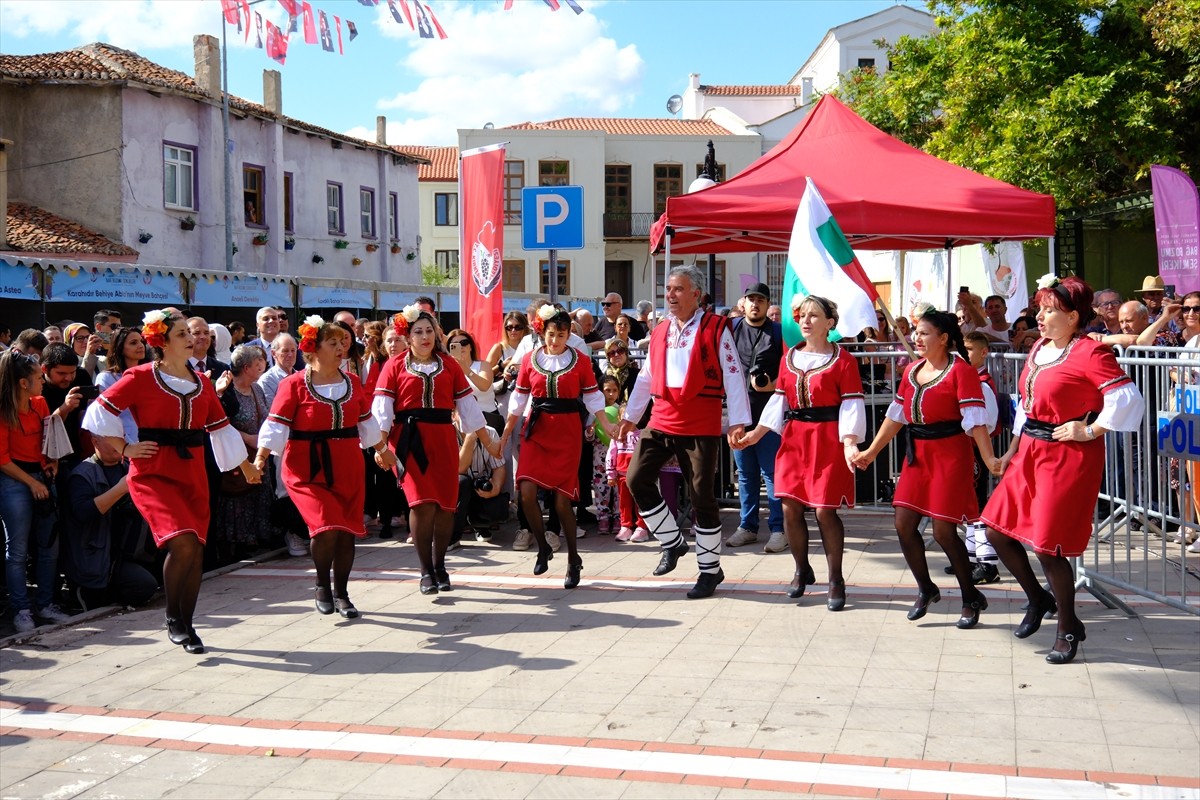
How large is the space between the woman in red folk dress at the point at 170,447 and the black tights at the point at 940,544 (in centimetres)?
A: 385

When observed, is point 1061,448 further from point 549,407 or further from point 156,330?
point 156,330

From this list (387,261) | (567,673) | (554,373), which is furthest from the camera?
(387,261)

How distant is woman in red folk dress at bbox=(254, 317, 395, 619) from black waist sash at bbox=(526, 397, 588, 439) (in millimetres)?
1262

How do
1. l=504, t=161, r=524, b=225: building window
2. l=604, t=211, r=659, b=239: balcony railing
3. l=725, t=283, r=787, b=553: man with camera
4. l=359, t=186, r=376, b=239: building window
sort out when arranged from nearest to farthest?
l=725, t=283, r=787, b=553: man with camera, l=359, t=186, r=376, b=239: building window, l=504, t=161, r=524, b=225: building window, l=604, t=211, r=659, b=239: balcony railing

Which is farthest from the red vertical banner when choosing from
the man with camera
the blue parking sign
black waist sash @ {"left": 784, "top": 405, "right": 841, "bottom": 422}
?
black waist sash @ {"left": 784, "top": 405, "right": 841, "bottom": 422}

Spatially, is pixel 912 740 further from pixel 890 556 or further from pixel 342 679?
pixel 890 556

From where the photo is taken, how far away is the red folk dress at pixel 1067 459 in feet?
20.2

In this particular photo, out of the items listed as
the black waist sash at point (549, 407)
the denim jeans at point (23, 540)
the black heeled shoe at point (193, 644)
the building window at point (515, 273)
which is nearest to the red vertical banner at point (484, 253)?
the black waist sash at point (549, 407)

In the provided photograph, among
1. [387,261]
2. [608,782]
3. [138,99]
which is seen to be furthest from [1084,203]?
[387,261]

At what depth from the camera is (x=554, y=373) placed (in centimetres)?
851

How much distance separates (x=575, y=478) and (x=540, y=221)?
299 cm

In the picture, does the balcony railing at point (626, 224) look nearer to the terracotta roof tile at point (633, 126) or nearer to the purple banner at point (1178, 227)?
the terracotta roof tile at point (633, 126)

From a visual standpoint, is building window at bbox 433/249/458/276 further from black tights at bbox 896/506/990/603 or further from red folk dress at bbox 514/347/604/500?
black tights at bbox 896/506/990/603

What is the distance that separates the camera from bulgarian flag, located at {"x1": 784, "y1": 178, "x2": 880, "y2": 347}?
8125mm
